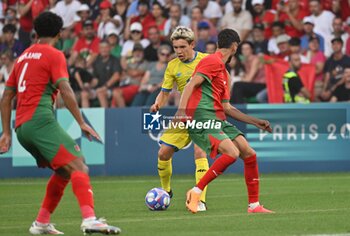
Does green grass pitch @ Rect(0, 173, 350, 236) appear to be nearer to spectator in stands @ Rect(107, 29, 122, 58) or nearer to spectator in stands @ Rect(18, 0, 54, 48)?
spectator in stands @ Rect(107, 29, 122, 58)

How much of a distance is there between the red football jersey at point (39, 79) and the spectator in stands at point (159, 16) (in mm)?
14372

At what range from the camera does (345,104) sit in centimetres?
2014

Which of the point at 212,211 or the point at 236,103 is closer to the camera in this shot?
the point at 212,211

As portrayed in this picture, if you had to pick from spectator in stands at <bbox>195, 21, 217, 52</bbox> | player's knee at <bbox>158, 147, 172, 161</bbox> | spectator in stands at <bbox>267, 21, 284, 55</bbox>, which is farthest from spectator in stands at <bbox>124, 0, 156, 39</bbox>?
player's knee at <bbox>158, 147, 172, 161</bbox>

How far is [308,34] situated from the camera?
22.5m

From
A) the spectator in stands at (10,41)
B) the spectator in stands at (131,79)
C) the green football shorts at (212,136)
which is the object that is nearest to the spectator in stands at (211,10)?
the spectator in stands at (131,79)

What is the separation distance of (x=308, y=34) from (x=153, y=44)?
3.68 m

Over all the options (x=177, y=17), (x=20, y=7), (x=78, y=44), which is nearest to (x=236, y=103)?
(x=177, y=17)

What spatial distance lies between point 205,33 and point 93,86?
296cm

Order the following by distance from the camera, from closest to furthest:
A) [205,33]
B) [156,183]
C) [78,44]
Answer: [156,183] → [205,33] → [78,44]

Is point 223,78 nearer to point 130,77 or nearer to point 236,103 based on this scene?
point 236,103

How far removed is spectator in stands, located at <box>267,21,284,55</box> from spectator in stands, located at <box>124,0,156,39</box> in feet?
10.2

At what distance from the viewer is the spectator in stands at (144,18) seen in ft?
79.0

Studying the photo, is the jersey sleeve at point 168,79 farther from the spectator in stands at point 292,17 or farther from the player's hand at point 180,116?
the spectator in stands at point 292,17
